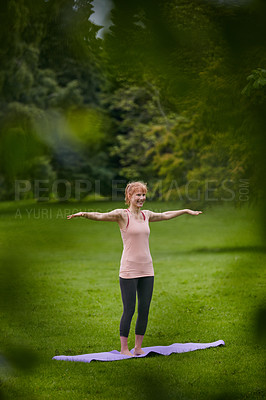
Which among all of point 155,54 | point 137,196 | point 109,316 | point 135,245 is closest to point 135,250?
point 135,245

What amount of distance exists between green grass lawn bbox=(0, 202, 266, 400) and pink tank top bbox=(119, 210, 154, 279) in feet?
0.76

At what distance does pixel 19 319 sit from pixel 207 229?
552 inches

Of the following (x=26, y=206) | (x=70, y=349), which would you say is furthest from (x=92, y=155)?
(x=26, y=206)

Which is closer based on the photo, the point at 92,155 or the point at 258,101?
the point at 258,101

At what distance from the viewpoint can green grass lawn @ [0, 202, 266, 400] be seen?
0.47 metres

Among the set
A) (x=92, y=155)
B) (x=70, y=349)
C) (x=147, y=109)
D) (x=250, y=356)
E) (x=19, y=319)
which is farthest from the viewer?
(x=147, y=109)

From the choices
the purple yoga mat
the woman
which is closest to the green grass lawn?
the purple yoga mat

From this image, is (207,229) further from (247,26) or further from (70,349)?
(247,26)

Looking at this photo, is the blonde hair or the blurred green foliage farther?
the blonde hair

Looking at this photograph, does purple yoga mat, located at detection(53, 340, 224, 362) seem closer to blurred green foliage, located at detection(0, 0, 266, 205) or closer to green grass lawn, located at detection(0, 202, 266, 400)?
green grass lawn, located at detection(0, 202, 266, 400)

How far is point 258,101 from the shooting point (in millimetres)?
560

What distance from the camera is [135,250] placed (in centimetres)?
260

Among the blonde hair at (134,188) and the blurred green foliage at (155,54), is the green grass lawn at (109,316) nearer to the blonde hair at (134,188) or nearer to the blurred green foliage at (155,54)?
the blurred green foliage at (155,54)

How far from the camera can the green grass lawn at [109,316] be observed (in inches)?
18.6
